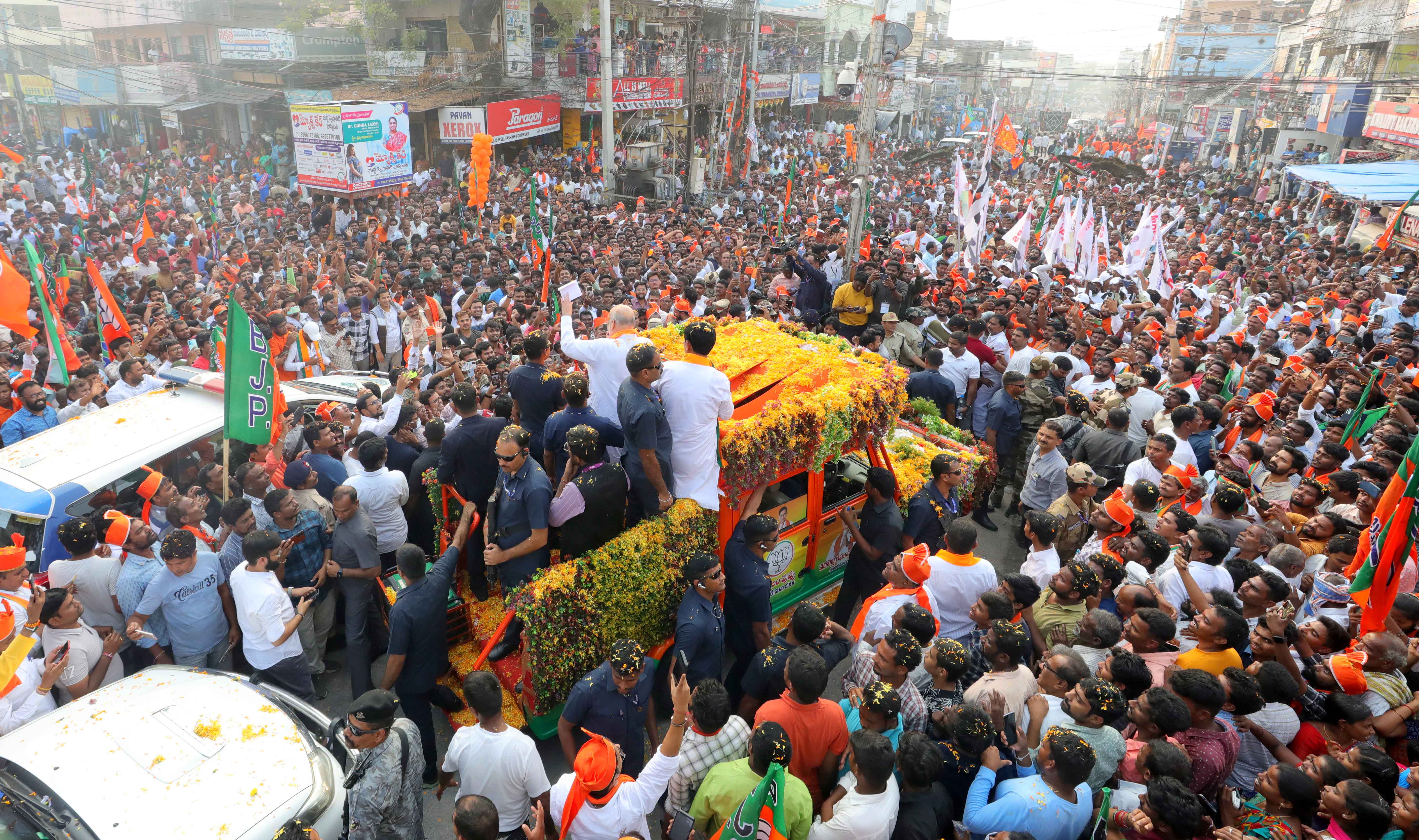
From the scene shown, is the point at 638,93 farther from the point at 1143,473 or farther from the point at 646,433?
the point at 646,433

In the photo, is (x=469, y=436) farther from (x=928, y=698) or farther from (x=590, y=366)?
(x=928, y=698)

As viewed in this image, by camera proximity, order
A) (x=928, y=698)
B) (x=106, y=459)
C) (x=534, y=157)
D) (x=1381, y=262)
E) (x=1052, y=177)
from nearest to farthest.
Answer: (x=928, y=698)
(x=106, y=459)
(x=1381, y=262)
(x=534, y=157)
(x=1052, y=177)

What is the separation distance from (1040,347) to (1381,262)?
11.7m

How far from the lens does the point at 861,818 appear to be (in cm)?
364

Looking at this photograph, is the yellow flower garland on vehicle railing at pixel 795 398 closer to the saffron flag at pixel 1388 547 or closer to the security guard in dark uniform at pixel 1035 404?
the security guard in dark uniform at pixel 1035 404

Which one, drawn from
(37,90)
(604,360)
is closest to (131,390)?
(604,360)

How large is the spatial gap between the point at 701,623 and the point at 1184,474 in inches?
187

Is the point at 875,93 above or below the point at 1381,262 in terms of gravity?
above

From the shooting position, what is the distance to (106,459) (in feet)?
19.7

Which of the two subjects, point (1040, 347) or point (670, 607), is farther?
point (1040, 347)

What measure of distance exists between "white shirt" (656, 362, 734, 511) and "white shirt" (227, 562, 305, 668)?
108 inches

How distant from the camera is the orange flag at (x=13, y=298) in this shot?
25.8 feet

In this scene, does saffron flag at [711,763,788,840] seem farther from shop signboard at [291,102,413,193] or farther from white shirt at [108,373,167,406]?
shop signboard at [291,102,413,193]

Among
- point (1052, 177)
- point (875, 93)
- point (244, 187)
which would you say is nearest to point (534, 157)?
point (244, 187)
